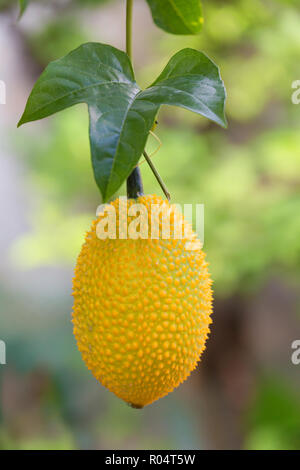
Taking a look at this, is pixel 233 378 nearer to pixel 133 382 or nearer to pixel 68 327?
pixel 68 327

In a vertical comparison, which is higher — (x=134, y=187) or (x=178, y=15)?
(x=178, y=15)

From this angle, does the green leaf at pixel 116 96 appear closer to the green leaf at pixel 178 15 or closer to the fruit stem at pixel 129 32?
the fruit stem at pixel 129 32

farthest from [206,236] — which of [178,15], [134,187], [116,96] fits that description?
[116,96]

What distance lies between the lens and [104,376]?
0.46 meters

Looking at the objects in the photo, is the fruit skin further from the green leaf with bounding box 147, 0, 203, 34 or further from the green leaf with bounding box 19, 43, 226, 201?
the green leaf with bounding box 147, 0, 203, 34

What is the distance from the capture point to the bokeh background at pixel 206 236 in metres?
1.77

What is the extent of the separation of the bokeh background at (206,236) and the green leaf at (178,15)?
0.96 m

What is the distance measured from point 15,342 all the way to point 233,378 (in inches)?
38.5

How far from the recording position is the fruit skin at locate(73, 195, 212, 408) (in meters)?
0.43

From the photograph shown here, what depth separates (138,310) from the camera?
0.43 metres

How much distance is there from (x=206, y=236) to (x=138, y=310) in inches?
54.2

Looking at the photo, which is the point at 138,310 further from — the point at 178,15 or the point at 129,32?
the point at 178,15

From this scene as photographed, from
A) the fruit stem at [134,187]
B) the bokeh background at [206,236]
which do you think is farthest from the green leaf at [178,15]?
the bokeh background at [206,236]
